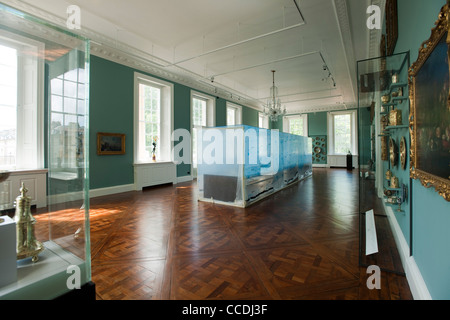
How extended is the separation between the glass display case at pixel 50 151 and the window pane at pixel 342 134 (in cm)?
1626

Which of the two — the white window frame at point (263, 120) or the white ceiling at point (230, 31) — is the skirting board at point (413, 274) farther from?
the white window frame at point (263, 120)

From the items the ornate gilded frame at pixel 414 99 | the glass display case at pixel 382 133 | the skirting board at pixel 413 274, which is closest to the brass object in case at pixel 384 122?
the glass display case at pixel 382 133

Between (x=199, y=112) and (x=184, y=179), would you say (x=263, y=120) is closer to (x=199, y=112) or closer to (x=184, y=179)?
(x=199, y=112)

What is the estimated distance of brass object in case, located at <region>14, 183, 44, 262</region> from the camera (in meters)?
1.45

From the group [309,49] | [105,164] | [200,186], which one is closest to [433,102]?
[200,186]

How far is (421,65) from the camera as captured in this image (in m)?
1.58

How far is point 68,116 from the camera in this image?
1.69m

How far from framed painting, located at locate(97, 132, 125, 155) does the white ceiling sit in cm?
235

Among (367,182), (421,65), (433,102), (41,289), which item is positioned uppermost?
(421,65)

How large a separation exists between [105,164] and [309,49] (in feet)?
23.1

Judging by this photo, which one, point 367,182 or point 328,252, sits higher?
point 367,182

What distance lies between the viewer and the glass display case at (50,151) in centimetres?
135

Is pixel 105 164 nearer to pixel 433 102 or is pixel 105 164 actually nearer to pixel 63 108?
pixel 63 108

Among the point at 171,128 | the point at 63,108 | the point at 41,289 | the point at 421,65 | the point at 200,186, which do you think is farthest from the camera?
the point at 171,128
